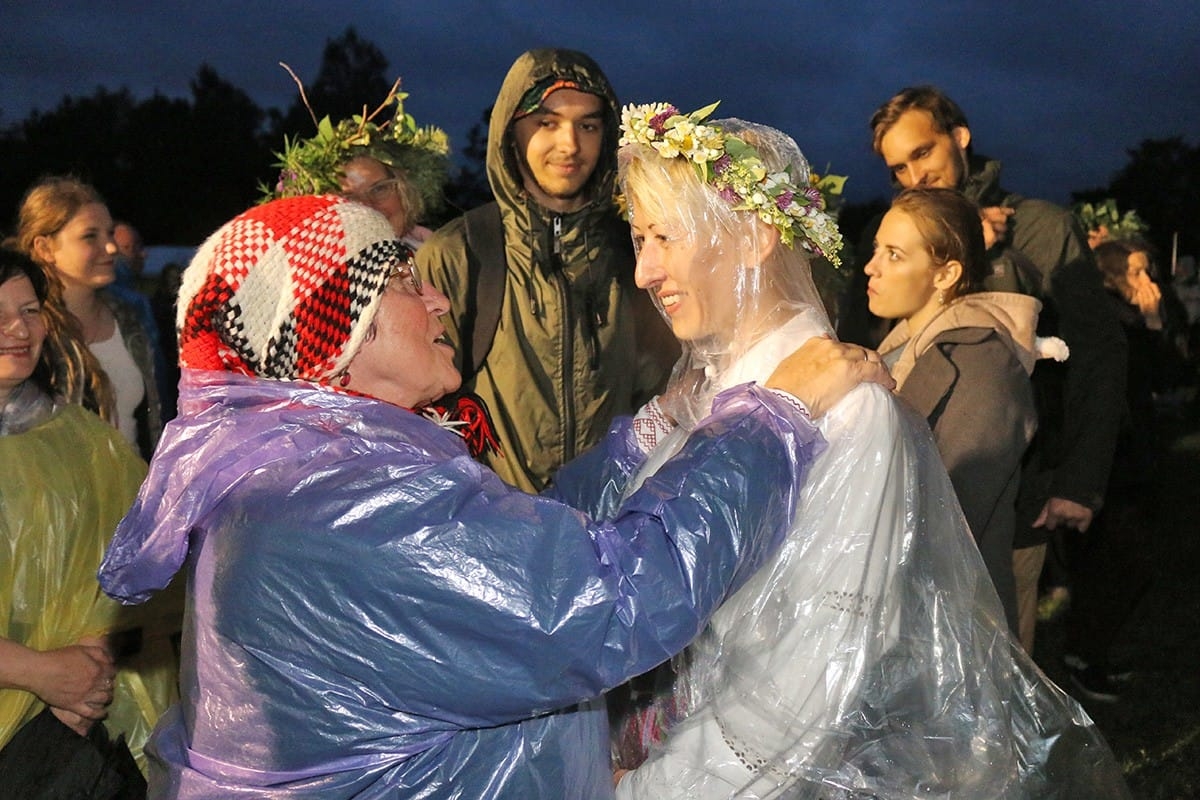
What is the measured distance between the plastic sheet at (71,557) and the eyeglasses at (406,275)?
4.14ft

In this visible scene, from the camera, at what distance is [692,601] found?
150 cm

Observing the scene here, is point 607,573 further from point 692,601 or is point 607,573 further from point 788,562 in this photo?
point 788,562

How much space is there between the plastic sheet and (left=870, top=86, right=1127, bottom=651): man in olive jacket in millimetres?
2766

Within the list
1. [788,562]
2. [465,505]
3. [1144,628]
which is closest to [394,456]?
[465,505]

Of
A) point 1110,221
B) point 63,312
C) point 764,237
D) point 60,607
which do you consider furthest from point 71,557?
point 1110,221

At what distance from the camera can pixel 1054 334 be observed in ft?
13.1

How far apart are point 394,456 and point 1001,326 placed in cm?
204

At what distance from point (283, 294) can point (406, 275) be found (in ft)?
0.80

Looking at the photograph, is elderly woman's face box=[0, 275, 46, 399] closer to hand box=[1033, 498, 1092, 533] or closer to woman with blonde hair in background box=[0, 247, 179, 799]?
woman with blonde hair in background box=[0, 247, 179, 799]

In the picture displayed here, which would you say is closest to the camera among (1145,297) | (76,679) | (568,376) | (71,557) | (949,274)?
(76,679)

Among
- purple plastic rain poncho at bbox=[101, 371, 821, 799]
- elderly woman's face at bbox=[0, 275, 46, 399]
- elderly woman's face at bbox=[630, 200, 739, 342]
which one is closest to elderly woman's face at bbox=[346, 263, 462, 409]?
purple plastic rain poncho at bbox=[101, 371, 821, 799]

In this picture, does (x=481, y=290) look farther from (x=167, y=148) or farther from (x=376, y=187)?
(x=167, y=148)

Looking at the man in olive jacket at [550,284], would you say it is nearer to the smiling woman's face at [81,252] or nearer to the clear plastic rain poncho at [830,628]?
the clear plastic rain poncho at [830,628]

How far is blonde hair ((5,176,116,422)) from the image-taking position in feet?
11.3
